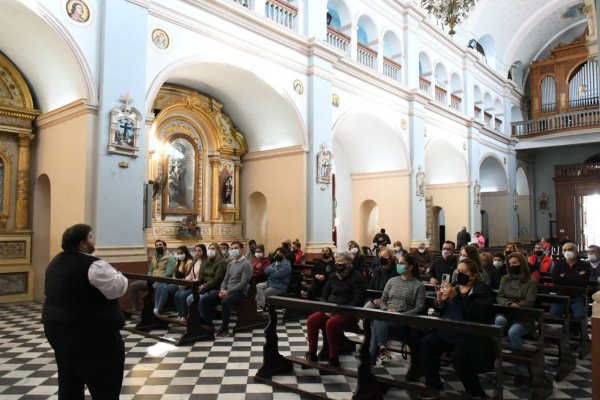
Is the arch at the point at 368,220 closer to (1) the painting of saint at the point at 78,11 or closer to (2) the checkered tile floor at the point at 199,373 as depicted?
(2) the checkered tile floor at the point at 199,373

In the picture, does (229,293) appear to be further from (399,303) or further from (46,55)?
(46,55)

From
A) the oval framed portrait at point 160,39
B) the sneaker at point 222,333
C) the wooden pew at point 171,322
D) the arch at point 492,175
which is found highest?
the oval framed portrait at point 160,39

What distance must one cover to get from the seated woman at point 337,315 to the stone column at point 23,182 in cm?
706

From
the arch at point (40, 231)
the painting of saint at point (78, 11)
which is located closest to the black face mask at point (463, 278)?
the painting of saint at point (78, 11)

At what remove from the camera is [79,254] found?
11.1 feet

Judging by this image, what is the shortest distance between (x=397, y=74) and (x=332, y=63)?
13.0ft

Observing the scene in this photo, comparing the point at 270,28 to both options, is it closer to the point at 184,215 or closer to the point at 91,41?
the point at 91,41

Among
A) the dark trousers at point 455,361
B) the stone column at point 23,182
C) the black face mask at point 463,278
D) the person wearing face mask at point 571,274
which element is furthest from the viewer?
the stone column at point 23,182

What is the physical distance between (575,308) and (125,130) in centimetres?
756

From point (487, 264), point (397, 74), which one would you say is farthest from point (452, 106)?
point (487, 264)

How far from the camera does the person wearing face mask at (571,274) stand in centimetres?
646

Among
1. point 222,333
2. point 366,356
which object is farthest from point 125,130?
point 366,356

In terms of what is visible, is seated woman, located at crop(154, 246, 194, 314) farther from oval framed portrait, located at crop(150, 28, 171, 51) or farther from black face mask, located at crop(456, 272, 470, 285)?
black face mask, located at crop(456, 272, 470, 285)

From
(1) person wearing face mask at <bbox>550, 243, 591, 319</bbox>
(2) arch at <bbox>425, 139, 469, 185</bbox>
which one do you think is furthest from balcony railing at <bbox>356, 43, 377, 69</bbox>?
(1) person wearing face mask at <bbox>550, 243, 591, 319</bbox>
